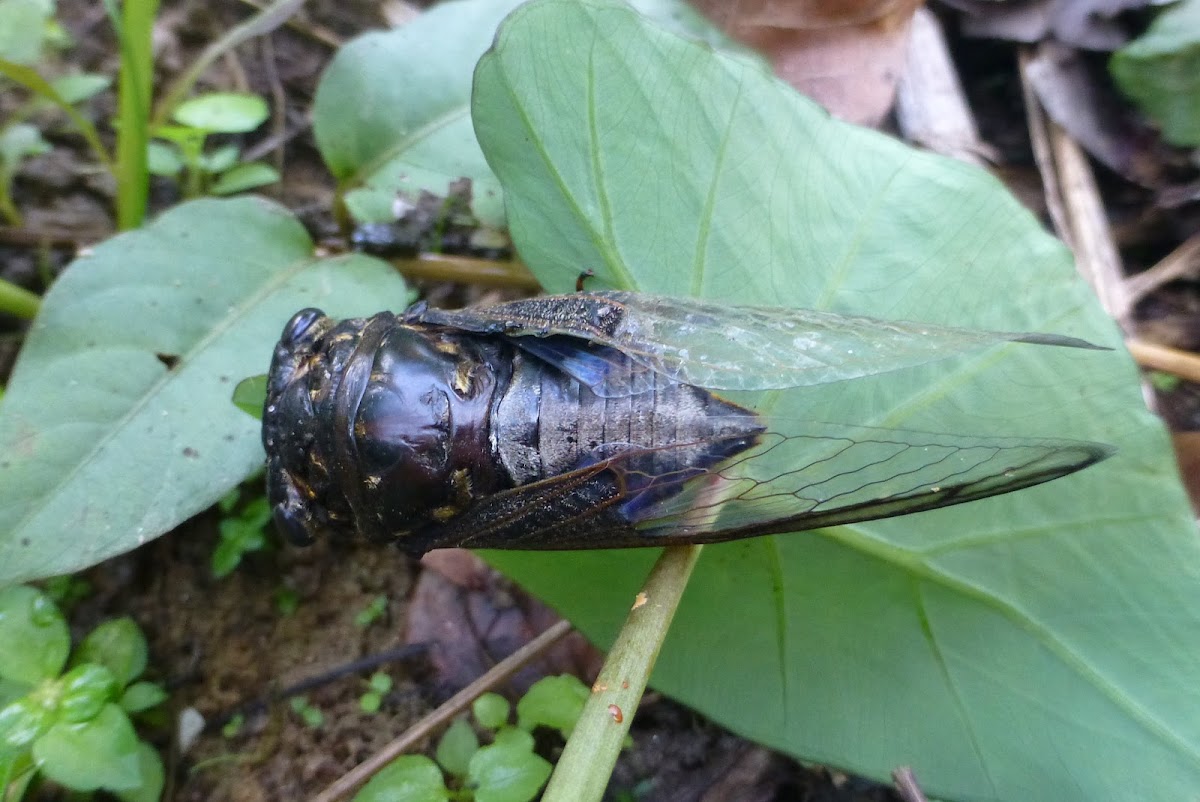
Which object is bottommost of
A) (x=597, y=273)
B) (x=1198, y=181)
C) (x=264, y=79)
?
(x=264, y=79)

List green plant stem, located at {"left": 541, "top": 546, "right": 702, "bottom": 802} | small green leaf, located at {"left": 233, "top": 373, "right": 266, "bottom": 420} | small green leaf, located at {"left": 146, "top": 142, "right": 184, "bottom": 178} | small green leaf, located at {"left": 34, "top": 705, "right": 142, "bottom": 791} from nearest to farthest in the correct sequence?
green plant stem, located at {"left": 541, "top": 546, "right": 702, "bottom": 802}, small green leaf, located at {"left": 34, "top": 705, "right": 142, "bottom": 791}, small green leaf, located at {"left": 233, "top": 373, "right": 266, "bottom": 420}, small green leaf, located at {"left": 146, "top": 142, "right": 184, "bottom": 178}

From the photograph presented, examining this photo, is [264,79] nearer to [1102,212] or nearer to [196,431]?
[196,431]

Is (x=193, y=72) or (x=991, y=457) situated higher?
(x=991, y=457)

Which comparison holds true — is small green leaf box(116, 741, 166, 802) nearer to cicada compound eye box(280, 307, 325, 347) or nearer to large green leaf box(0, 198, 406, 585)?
large green leaf box(0, 198, 406, 585)

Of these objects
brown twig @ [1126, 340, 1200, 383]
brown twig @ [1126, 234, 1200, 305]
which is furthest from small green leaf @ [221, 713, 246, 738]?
brown twig @ [1126, 234, 1200, 305]

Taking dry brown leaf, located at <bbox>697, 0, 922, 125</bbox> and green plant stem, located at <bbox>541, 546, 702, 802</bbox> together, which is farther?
dry brown leaf, located at <bbox>697, 0, 922, 125</bbox>

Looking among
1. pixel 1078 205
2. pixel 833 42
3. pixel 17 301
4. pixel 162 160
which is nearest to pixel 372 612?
pixel 17 301

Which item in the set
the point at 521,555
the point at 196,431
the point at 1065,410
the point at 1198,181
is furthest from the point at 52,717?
the point at 1198,181

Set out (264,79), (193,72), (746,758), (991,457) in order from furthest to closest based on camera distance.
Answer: (264,79), (193,72), (746,758), (991,457)
